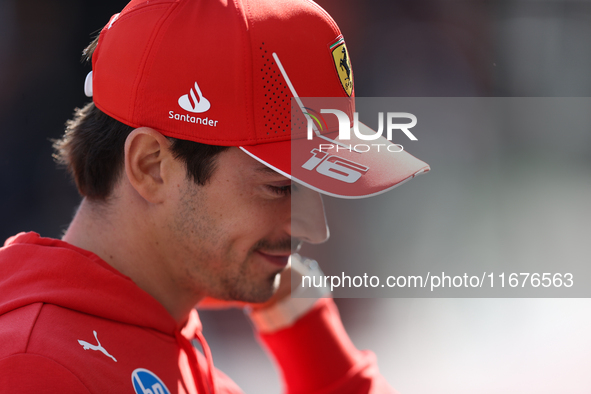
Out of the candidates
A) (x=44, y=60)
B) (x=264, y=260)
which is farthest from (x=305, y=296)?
(x=44, y=60)

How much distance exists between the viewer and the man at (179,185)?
74 cm

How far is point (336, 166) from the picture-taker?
2.64 feet

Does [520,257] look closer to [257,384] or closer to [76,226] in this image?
[76,226]

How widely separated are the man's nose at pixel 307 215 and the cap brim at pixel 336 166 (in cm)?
11

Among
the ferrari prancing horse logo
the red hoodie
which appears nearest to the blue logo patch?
the red hoodie

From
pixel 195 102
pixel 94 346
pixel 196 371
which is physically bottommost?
pixel 196 371

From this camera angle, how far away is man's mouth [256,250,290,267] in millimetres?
932

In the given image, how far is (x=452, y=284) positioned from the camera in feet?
3.80

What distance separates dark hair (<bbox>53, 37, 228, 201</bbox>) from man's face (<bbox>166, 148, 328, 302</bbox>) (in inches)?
1.0

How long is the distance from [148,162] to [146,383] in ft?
1.20

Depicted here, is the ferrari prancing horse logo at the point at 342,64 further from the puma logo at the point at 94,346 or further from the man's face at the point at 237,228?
the puma logo at the point at 94,346

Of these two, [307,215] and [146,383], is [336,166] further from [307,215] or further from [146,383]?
[146,383]

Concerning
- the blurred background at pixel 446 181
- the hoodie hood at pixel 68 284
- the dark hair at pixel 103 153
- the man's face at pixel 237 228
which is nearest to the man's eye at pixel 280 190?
the man's face at pixel 237 228

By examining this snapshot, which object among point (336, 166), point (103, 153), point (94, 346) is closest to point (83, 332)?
point (94, 346)
